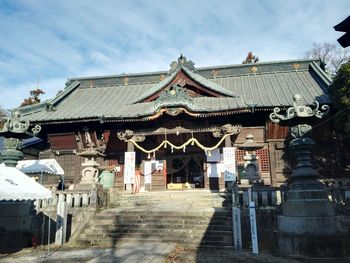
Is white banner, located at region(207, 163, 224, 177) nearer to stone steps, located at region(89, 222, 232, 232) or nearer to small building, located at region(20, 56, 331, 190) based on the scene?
small building, located at region(20, 56, 331, 190)

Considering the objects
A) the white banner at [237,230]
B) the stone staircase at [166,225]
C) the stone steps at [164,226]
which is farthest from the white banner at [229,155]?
the white banner at [237,230]

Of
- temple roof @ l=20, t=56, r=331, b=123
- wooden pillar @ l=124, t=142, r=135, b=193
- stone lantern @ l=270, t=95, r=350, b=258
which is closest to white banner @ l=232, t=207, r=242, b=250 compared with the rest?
stone lantern @ l=270, t=95, r=350, b=258

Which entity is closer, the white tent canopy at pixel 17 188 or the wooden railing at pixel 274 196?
the white tent canopy at pixel 17 188

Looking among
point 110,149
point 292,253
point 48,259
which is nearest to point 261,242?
point 292,253

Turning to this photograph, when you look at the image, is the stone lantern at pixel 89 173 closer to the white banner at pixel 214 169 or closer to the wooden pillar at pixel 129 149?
the wooden pillar at pixel 129 149

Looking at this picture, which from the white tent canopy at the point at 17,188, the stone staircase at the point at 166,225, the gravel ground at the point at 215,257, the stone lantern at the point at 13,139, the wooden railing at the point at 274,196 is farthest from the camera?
the stone lantern at the point at 13,139

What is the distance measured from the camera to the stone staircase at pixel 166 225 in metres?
9.84

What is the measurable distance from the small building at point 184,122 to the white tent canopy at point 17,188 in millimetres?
8355

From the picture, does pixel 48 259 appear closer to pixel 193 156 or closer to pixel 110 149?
pixel 110 149

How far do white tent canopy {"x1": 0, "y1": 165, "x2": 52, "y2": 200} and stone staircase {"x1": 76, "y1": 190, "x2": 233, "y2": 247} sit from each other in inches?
125

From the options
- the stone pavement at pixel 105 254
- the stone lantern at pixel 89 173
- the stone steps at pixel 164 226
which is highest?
the stone lantern at pixel 89 173

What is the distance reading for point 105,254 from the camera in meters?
8.31

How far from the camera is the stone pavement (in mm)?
7660

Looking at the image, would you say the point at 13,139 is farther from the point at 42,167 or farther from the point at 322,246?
the point at 322,246
